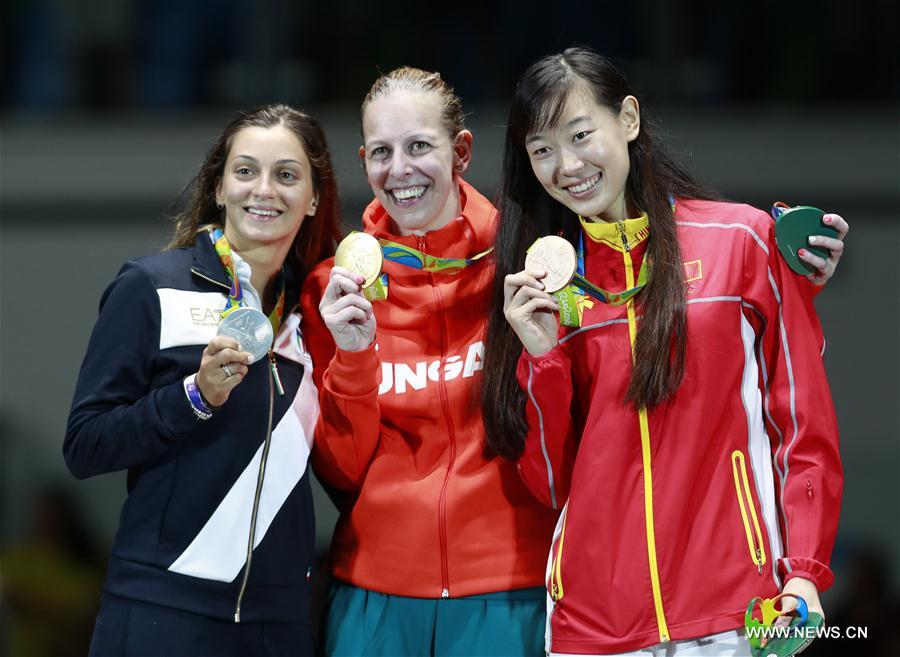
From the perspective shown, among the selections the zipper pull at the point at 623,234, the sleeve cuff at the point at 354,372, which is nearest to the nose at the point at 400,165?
the sleeve cuff at the point at 354,372

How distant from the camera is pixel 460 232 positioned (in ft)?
9.25

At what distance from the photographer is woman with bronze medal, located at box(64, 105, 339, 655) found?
8.38 ft

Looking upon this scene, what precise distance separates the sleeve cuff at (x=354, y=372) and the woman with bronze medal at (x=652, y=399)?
0.26m

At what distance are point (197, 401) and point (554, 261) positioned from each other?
769mm

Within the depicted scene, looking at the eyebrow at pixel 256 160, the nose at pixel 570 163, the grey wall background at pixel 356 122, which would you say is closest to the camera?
the nose at pixel 570 163

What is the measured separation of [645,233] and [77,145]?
4.78 m

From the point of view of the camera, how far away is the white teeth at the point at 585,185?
8.29ft

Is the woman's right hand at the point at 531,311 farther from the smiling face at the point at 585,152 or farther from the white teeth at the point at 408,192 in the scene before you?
the white teeth at the point at 408,192

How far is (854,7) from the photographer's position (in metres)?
6.68

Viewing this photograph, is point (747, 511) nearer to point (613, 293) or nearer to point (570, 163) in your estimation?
point (613, 293)

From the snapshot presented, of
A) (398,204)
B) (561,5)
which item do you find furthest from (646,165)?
(561,5)

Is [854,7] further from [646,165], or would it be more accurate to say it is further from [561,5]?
[646,165]

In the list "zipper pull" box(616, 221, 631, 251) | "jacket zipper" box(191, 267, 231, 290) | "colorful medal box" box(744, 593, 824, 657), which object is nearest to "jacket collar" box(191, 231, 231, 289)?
"jacket zipper" box(191, 267, 231, 290)

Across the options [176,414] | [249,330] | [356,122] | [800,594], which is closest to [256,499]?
[176,414]
